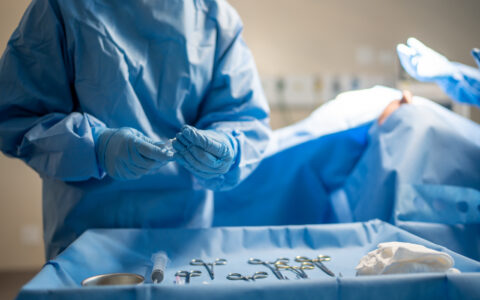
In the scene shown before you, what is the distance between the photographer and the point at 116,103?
1.01 meters

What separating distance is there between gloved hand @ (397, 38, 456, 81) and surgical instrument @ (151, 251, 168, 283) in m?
0.93

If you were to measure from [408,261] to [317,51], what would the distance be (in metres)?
2.75

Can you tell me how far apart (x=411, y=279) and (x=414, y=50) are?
93cm

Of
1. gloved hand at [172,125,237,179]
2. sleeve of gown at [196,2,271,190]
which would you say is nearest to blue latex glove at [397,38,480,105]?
sleeve of gown at [196,2,271,190]

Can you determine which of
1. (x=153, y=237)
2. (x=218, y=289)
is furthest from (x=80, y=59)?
(x=218, y=289)

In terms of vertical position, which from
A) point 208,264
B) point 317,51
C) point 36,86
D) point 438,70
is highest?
point 438,70

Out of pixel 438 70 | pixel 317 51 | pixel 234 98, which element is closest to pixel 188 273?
pixel 234 98

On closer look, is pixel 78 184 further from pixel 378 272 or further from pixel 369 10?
pixel 369 10

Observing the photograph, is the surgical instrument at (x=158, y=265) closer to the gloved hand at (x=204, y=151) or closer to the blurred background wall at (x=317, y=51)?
the gloved hand at (x=204, y=151)

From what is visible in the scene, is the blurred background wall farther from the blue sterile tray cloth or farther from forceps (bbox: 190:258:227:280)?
forceps (bbox: 190:258:227:280)

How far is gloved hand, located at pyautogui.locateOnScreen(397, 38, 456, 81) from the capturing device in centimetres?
132

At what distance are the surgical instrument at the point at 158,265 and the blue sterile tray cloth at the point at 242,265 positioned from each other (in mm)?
19

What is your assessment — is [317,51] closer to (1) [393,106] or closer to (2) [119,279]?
(1) [393,106]

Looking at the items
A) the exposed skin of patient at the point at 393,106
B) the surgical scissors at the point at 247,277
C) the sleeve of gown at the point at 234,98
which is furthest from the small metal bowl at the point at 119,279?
the exposed skin of patient at the point at 393,106
